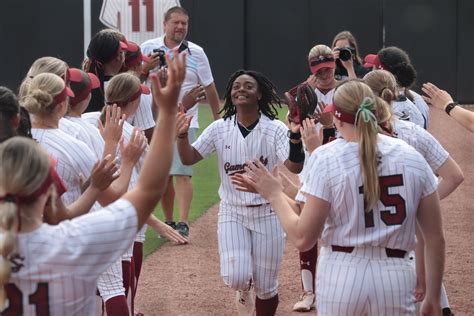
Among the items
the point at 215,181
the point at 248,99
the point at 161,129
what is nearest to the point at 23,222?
the point at 161,129

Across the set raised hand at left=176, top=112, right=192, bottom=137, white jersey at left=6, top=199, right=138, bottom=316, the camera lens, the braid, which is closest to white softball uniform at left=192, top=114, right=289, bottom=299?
the braid

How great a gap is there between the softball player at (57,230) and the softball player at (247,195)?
3.21 m

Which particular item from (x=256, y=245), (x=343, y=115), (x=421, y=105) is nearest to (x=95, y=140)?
(x=256, y=245)

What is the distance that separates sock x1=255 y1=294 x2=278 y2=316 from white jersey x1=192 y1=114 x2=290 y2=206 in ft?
2.29

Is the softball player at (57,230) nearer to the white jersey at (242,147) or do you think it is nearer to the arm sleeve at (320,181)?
the arm sleeve at (320,181)

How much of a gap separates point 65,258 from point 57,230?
105 mm

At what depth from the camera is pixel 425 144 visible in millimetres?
6223

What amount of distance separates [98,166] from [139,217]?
45.8 inches

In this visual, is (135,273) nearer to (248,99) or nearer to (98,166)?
(248,99)

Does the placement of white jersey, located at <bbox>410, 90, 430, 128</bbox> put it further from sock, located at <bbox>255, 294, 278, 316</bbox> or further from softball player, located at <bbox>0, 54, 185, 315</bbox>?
softball player, located at <bbox>0, 54, 185, 315</bbox>

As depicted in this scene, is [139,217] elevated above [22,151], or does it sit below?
below

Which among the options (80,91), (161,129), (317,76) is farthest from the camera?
(317,76)

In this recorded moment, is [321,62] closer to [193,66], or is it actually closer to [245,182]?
[193,66]

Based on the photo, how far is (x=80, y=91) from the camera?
6.24 meters
